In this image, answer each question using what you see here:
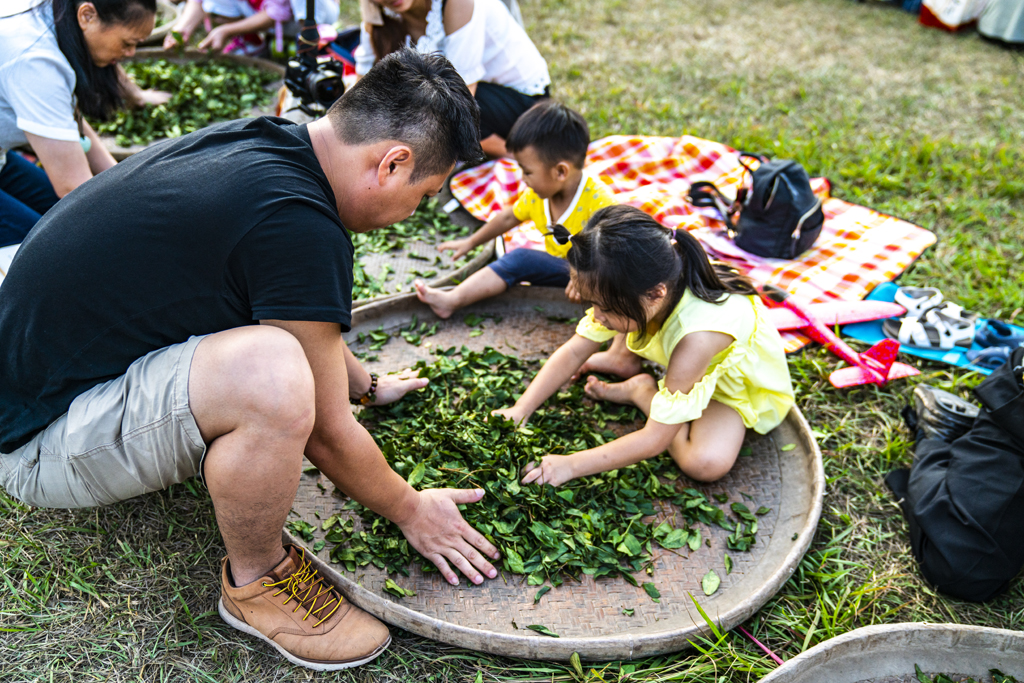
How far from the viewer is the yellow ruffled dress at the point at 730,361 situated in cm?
195

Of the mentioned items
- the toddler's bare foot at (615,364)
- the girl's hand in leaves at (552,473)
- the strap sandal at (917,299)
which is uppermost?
the girl's hand in leaves at (552,473)

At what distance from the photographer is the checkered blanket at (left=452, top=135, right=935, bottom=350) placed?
10.2 ft

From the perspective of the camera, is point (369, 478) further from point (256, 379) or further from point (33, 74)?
point (33, 74)

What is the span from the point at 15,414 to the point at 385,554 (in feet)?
2.91

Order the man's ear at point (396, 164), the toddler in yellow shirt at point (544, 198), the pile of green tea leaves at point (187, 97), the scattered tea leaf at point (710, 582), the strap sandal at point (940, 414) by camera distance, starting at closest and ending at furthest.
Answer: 1. the man's ear at point (396, 164)
2. the scattered tea leaf at point (710, 582)
3. the strap sandal at point (940, 414)
4. the toddler in yellow shirt at point (544, 198)
5. the pile of green tea leaves at point (187, 97)

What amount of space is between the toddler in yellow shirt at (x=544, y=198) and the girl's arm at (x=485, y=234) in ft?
0.19

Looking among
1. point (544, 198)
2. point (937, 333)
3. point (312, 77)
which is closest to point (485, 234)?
point (544, 198)

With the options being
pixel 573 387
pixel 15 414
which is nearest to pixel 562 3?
pixel 573 387

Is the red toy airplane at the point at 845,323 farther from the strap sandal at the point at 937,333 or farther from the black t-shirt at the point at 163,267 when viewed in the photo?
the black t-shirt at the point at 163,267

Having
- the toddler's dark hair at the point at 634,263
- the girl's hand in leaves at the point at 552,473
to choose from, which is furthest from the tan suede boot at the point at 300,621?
the toddler's dark hair at the point at 634,263

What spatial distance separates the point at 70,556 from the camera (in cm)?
182

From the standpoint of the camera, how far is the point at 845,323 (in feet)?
9.39

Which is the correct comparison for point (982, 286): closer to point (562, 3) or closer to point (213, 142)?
point (213, 142)

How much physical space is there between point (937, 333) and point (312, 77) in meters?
2.92
